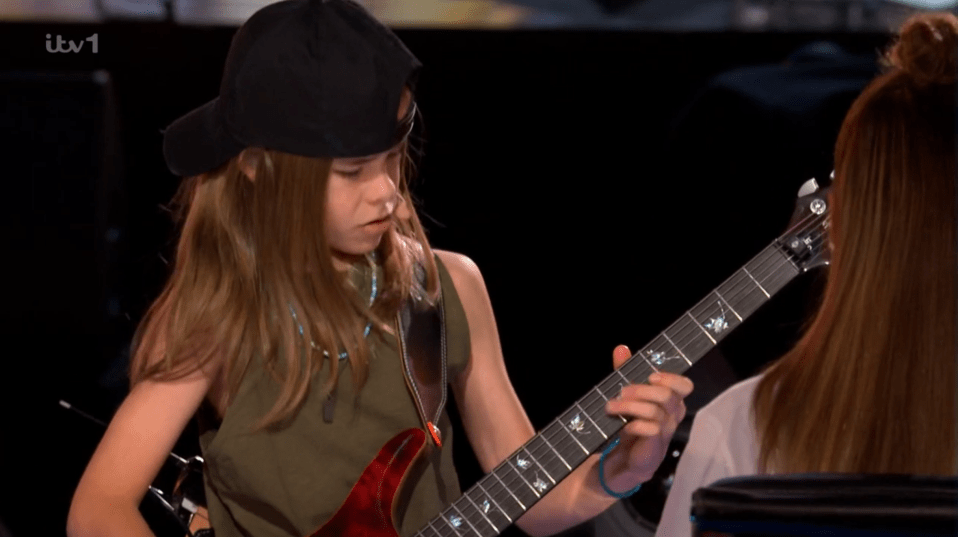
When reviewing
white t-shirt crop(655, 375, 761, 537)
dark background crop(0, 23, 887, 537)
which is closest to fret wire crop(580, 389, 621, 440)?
white t-shirt crop(655, 375, 761, 537)

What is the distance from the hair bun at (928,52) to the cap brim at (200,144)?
81 cm

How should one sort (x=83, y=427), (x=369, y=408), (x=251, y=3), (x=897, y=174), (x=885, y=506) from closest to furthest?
(x=885, y=506) < (x=897, y=174) < (x=369, y=408) < (x=251, y=3) < (x=83, y=427)

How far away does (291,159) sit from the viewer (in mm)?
1490

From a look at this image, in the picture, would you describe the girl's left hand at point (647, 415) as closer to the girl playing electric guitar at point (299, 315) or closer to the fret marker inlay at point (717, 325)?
the girl playing electric guitar at point (299, 315)

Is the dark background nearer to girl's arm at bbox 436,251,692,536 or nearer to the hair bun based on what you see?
girl's arm at bbox 436,251,692,536

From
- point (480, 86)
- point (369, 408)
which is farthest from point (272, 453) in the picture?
point (480, 86)

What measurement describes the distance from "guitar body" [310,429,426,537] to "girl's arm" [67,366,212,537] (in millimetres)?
240

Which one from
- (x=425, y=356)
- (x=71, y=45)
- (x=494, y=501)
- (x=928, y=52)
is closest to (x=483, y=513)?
(x=494, y=501)

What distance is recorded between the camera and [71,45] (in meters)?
2.20

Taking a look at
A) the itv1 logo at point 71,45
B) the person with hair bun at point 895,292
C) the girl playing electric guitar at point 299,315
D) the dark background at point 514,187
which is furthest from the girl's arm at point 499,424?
the itv1 logo at point 71,45

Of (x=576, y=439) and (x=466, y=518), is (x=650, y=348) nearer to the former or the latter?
(x=576, y=439)

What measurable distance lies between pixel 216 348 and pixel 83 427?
37.3 inches

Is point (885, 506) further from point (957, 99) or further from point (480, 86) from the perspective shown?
point (480, 86)

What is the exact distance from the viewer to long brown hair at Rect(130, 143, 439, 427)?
5.04 feet
